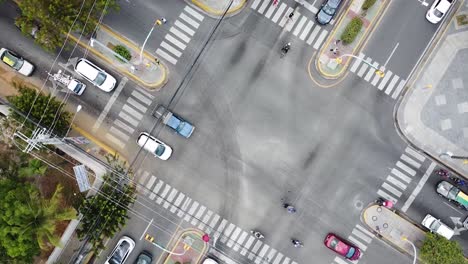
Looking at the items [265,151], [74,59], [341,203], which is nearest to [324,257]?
[341,203]

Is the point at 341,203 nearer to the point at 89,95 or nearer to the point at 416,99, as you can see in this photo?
the point at 416,99

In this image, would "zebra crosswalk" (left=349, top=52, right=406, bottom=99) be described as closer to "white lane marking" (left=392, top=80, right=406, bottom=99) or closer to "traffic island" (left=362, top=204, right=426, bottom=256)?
"white lane marking" (left=392, top=80, right=406, bottom=99)

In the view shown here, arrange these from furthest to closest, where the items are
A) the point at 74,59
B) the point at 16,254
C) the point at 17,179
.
Answer: 1. the point at 74,59
2. the point at 17,179
3. the point at 16,254

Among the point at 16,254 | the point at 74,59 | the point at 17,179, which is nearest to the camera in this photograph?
the point at 16,254

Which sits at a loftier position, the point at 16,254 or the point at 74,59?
the point at 74,59

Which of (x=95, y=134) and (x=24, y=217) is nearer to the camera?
(x=24, y=217)

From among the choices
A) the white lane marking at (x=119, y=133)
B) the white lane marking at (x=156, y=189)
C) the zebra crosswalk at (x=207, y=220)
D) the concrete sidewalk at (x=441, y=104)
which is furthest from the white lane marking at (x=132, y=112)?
the concrete sidewalk at (x=441, y=104)

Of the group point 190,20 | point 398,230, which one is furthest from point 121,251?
point 398,230

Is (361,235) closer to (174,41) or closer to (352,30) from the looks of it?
(352,30)
